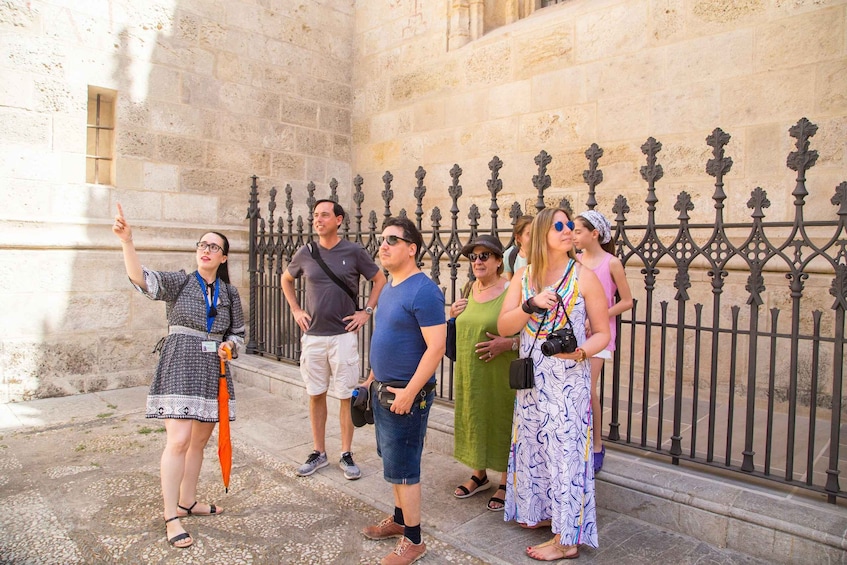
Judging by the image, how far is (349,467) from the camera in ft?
13.8

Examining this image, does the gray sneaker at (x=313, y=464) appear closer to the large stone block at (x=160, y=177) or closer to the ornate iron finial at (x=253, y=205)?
the ornate iron finial at (x=253, y=205)

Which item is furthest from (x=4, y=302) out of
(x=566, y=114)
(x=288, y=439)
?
(x=566, y=114)

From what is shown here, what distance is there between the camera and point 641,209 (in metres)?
6.30

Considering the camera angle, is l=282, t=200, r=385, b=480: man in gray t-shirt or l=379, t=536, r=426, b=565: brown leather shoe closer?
l=379, t=536, r=426, b=565: brown leather shoe

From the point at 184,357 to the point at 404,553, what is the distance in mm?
1605

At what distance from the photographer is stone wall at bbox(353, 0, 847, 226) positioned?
530 centimetres

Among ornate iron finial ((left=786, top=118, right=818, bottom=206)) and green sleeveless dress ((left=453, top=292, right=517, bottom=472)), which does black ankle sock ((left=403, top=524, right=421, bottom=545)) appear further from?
ornate iron finial ((left=786, top=118, right=818, bottom=206))

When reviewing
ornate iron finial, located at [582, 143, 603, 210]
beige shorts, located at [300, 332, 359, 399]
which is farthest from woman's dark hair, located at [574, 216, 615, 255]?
beige shorts, located at [300, 332, 359, 399]

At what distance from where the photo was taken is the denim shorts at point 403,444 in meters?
2.99

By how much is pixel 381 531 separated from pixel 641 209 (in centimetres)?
450

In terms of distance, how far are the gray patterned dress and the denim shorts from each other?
1.08 m

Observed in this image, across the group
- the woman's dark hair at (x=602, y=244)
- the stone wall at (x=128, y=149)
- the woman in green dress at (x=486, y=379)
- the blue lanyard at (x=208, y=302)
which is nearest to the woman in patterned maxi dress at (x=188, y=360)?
the blue lanyard at (x=208, y=302)

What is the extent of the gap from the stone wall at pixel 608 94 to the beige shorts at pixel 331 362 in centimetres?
363

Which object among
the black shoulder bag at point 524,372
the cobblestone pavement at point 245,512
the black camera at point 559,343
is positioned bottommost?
the cobblestone pavement at point 245,512
